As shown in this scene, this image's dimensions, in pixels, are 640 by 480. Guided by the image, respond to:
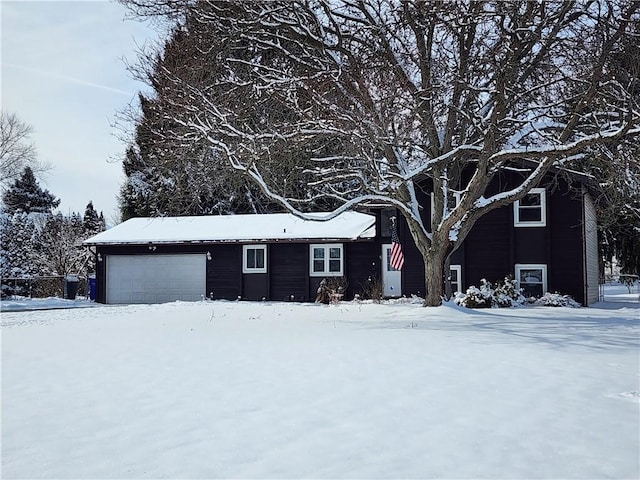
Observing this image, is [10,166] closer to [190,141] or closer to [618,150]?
[190,141]

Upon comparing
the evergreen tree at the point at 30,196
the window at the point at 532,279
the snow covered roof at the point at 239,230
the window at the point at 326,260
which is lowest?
the window at the point at 532,279

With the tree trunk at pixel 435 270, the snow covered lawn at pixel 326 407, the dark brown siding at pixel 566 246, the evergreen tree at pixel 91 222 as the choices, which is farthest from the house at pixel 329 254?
the evergreen tree at pixel 91 222

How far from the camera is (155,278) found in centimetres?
2647

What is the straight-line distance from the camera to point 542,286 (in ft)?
68.0

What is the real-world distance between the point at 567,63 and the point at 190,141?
9.16m

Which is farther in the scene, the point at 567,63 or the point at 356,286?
the point at 356,286

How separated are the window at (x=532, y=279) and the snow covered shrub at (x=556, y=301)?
1.23 m

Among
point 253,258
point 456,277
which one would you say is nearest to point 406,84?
point 456,277

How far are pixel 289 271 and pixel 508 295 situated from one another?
9351 mm

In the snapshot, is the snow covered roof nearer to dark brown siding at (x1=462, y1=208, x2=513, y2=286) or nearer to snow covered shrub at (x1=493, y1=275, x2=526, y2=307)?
dark brown siding at (x1=462, y1=208, x2=513, y2=286)

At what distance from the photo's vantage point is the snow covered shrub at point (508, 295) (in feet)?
60.0

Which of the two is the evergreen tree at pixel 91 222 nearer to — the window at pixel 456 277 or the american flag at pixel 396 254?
the american flag at pixel 396 254

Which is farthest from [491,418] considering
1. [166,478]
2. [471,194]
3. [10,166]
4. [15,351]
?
[10,166]

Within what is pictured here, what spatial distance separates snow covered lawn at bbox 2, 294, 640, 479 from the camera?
399 centimetres
